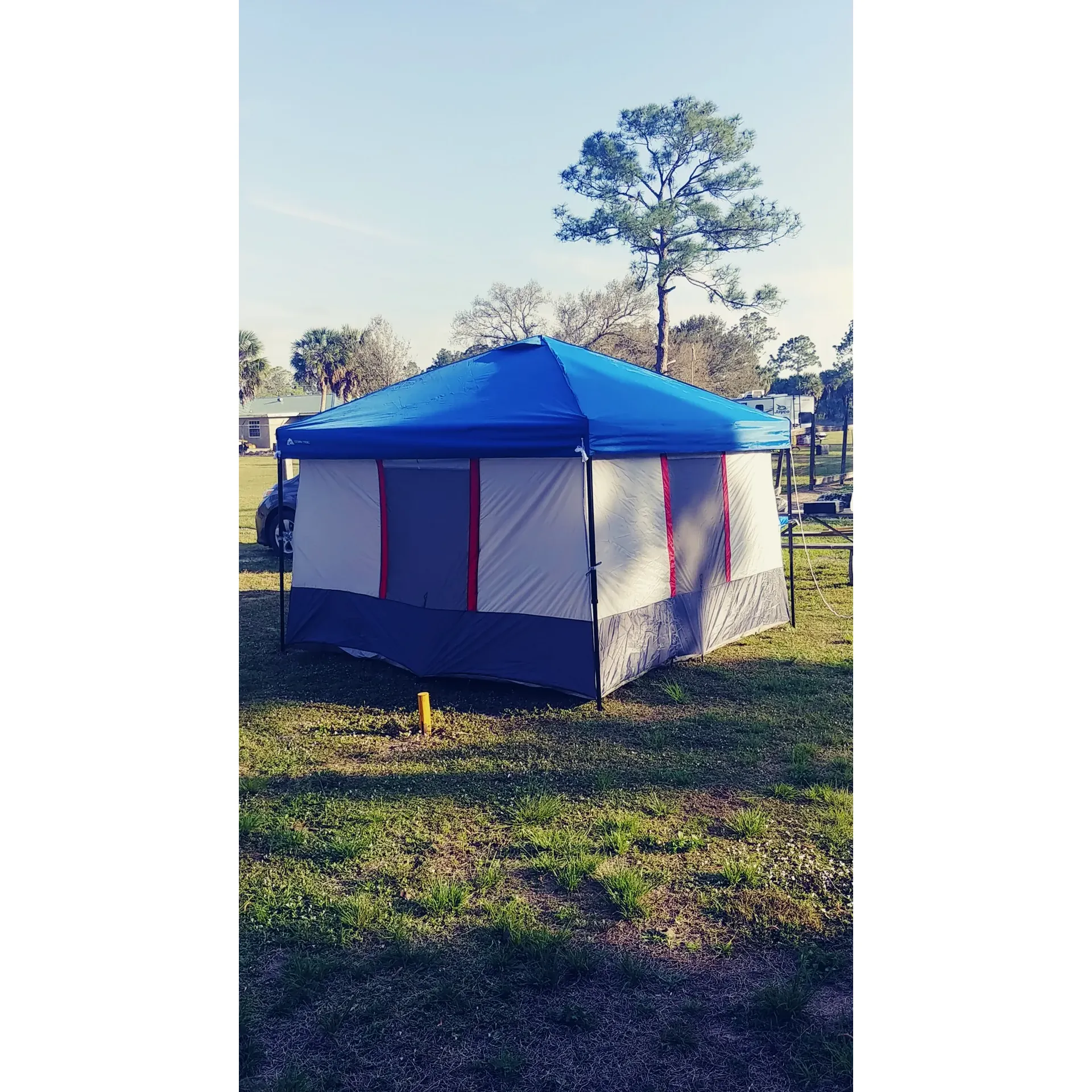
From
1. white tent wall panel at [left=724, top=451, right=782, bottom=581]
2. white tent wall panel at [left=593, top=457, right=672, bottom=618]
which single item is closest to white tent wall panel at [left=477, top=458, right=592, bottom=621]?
white tent wall panel at [left=593, top=457, right=672, bottom=618]

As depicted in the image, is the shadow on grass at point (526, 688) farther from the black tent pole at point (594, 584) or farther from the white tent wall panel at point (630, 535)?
the white tent wall panel at point (630, 535)

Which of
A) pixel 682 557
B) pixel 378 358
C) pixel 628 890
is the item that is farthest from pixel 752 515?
pixel 378 358

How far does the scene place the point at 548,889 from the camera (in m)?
3.54

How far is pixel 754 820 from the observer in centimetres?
403

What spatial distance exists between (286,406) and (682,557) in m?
53.2

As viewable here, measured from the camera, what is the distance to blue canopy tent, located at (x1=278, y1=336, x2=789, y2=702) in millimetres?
5668

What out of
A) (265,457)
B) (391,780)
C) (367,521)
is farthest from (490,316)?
(391,780)

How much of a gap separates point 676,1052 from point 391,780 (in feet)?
7.75

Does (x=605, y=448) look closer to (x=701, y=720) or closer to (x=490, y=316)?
(x=701, y=720)

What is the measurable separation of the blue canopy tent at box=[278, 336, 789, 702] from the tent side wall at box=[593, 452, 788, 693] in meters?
0.02

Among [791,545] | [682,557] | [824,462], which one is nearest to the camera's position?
[682,557]

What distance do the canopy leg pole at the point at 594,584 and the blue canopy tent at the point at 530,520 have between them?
0.04 feet

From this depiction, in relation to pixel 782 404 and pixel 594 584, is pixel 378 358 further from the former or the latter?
pixel 594 584

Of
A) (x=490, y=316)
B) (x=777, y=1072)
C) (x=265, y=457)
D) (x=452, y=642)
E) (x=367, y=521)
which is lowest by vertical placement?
(x=777, y=1072)
